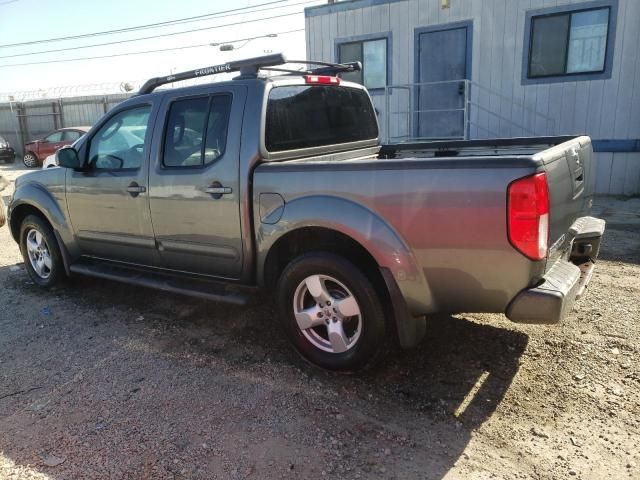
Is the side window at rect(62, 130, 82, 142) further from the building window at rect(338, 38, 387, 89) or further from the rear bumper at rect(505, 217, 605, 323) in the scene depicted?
the rear bumper at rect(505, 217, 605, 323)

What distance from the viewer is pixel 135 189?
13.7 feet

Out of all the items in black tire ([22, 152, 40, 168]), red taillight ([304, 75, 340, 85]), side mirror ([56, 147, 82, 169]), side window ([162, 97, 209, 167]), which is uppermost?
red taillight ([304, 75, 340, 85])

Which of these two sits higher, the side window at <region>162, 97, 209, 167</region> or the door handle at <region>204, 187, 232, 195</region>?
the side window at <region>162, 97, 209, 167</region>

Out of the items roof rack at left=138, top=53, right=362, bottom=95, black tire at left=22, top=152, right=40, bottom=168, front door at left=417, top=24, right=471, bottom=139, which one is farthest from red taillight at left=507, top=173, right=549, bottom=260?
black tire at left=22, top=152, right=40, bottom=168

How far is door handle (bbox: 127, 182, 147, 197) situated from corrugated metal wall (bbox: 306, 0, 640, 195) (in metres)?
8.01

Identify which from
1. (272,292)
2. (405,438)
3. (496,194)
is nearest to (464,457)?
(405,438)

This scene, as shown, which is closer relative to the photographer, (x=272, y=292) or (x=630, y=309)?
(x=272, y=292)

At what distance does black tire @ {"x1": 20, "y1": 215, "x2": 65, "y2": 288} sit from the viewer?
5133 millimetres

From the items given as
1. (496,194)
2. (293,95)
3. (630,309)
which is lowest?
(630,309)

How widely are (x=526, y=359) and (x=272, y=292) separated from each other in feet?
5.93

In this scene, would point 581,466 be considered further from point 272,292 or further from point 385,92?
point 385,92

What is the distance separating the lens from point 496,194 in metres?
2.61

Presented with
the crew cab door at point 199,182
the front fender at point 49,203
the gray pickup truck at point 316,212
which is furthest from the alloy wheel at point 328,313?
the front fender at point 49,203

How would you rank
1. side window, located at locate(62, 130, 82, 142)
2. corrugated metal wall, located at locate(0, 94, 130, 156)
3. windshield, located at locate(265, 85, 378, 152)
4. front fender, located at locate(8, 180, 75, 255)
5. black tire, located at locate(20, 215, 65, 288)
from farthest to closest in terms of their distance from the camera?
corrugated metal wall, located at locate(0, 94, 130, 156)
side window, located at locate(62, 130, 82, 142)
black tire, located at locate(20, 215, 65, 288)
front fender, located at locate(8, 180, 75, 255)
windshield, located at locate(265, 85, 378, 152)
